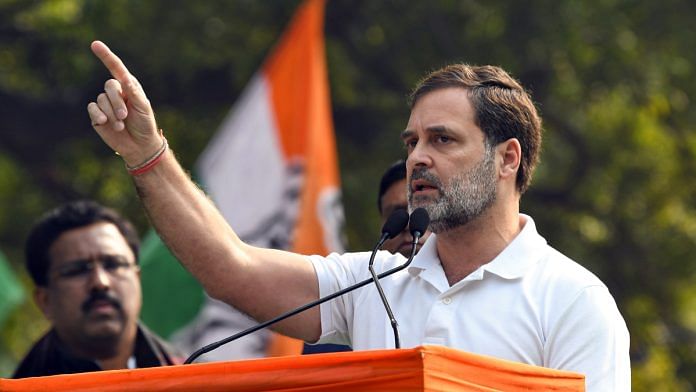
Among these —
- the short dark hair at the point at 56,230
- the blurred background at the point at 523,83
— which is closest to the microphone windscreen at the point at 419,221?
the short dark hair at the point at 56,230

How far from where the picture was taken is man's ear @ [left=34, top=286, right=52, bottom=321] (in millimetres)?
6654

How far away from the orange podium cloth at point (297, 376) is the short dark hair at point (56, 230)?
10.6ft

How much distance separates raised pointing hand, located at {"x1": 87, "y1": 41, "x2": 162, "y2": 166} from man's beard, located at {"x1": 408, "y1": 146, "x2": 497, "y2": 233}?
0.72 meters

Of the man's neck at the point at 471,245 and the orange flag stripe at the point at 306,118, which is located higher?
the orange flag stripe at the point at 306,118

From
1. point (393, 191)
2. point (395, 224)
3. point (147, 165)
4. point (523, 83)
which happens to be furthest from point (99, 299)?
point (523, 83)

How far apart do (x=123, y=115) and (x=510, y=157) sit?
1.10 meters

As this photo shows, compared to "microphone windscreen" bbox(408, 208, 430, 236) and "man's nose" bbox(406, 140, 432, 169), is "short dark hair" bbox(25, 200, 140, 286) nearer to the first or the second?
"man's nose" bbox(406, 140, 432, 169)

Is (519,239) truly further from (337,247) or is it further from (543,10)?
(543,10)

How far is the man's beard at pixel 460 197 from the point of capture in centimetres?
419

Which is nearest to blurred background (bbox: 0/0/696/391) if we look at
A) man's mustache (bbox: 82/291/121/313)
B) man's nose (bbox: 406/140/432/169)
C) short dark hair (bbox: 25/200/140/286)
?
short dark hair (bbox: 25/200/140/286)

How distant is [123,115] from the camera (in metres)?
4.00

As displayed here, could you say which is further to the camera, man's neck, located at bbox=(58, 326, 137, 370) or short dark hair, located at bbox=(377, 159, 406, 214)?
man's neck, located at bbox=(58, 326, 137, 370)

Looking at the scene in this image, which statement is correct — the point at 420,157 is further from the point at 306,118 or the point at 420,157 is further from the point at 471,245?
the point at 306,118

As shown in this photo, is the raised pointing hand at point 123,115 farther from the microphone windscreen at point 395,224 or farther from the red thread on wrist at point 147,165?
the microphone windscreen at point 395,224
